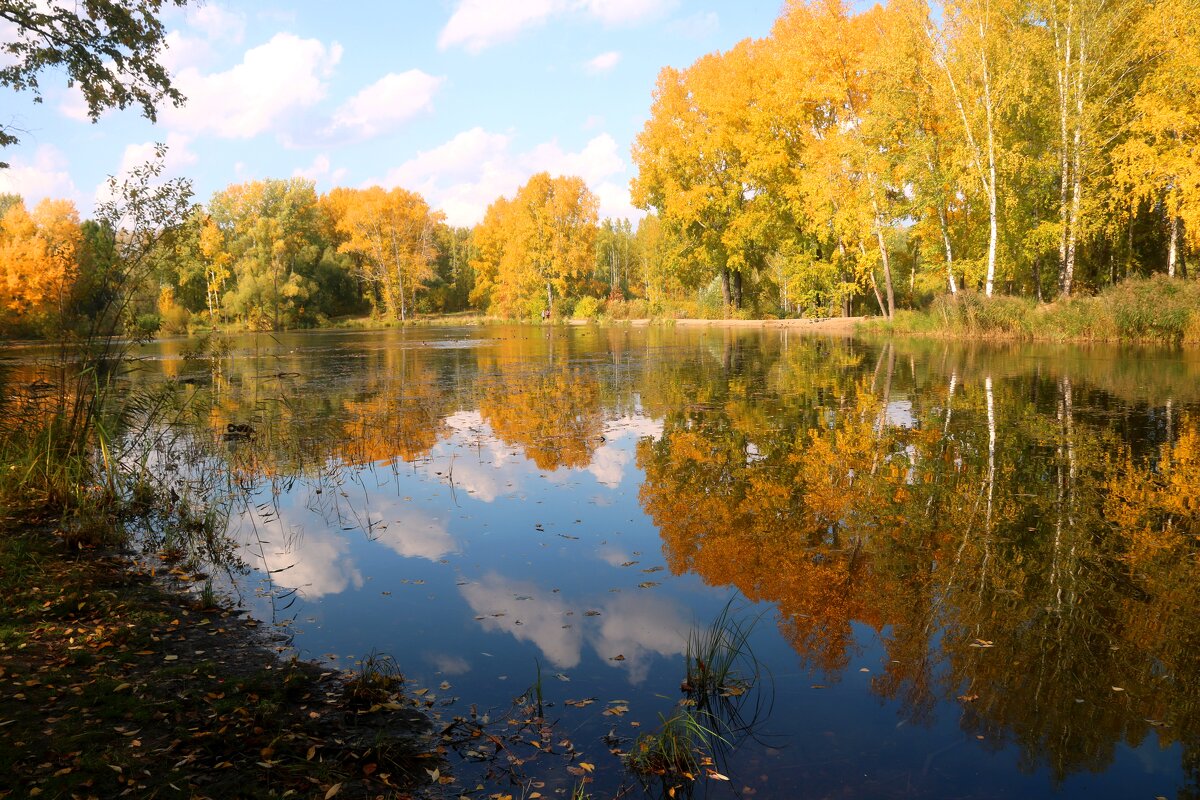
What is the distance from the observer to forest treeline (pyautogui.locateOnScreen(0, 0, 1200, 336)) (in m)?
23.4

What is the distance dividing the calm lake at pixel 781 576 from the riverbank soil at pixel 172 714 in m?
0.37

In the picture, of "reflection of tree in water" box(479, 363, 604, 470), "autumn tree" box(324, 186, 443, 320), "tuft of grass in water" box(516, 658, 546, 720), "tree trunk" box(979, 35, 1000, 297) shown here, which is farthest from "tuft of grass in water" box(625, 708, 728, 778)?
Result: "autumn tree" box(324, 186, 443, 320)

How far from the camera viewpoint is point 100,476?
8141 mm

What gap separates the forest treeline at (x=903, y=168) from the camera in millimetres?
23391

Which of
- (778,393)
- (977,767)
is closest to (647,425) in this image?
(778,393)

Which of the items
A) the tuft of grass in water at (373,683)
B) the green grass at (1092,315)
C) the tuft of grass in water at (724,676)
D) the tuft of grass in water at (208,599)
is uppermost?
the green grass at (1092,315)

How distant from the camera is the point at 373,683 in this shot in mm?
4145

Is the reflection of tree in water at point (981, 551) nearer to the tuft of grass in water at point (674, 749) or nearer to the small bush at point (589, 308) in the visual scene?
the tuft of grass in water at point (674, 749)

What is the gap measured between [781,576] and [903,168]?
25835mm

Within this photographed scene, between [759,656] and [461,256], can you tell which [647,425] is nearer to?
[759,656]

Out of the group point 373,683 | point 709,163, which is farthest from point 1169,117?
point 373,683

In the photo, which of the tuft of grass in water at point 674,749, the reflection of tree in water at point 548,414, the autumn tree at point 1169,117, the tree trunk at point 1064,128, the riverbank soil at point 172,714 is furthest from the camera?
the tree trunk at point 1064,128

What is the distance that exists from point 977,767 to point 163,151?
8.97m

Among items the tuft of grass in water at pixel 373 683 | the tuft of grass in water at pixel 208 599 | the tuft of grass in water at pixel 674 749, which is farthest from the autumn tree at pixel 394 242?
the tuft of grass in water at pixel 674 749
